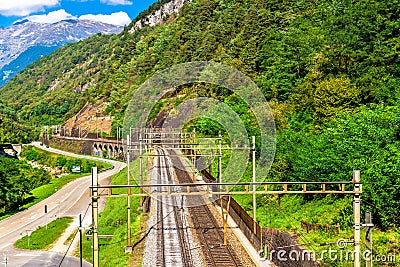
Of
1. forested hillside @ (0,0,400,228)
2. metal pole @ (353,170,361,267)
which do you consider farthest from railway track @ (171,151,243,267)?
metal pole @ (353,170,361,267)

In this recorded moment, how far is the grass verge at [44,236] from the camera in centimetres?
3841

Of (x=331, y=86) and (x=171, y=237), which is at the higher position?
(x=331, y=86)

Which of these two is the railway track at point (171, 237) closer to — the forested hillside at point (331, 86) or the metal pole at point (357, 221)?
the forested hillside at point (331, 86)

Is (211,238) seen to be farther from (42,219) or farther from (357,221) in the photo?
(42,219)

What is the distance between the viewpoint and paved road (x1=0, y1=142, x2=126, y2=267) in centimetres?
3346

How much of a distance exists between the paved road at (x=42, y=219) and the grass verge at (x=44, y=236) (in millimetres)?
889

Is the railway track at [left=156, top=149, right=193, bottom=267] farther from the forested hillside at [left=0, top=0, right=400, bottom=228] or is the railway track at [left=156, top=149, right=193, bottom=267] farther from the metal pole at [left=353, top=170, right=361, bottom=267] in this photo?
the metal pole at [left=353, top=170, right=361, bottom=267]

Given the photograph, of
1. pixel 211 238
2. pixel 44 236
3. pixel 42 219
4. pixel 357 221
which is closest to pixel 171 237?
pixel 211 238

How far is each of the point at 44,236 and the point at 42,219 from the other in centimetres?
996

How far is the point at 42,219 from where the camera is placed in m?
50.5

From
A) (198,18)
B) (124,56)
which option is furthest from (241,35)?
(124,56)

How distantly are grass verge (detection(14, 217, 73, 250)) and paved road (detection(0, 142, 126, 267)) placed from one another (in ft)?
2.92

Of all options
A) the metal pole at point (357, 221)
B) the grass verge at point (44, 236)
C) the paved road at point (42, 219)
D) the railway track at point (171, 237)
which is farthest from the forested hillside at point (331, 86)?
the grass verge at point (44, 236)

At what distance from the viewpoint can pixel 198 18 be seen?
130 m
